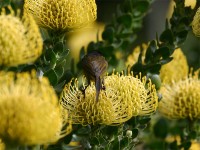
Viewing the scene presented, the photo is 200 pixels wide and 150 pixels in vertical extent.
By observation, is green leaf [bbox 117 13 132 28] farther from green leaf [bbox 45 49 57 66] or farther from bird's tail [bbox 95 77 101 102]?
bird's tail [bbox 95 77 101 102]

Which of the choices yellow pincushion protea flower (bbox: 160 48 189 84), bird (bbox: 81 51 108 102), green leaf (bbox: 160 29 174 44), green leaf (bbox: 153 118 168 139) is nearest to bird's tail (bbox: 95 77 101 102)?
bird (bbox: 81 51 108 102)

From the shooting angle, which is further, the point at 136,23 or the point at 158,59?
the point at 136,23

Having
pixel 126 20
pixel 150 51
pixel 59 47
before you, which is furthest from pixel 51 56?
pixel 126 20

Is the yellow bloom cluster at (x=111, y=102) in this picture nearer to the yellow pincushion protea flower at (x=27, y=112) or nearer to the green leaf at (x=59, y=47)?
the green leaf at (x=59, y=47)

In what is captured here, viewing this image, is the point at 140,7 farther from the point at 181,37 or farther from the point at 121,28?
the point at 181,37

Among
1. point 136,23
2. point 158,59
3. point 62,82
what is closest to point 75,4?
point 62,82

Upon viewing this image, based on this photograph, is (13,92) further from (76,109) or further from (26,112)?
(76,109)

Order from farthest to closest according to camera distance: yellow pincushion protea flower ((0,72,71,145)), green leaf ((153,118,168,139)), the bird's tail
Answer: green leaf ((153,118,168,139)) → the bird's tail → yellow pincushion protea flower ((0,72,71,145))
